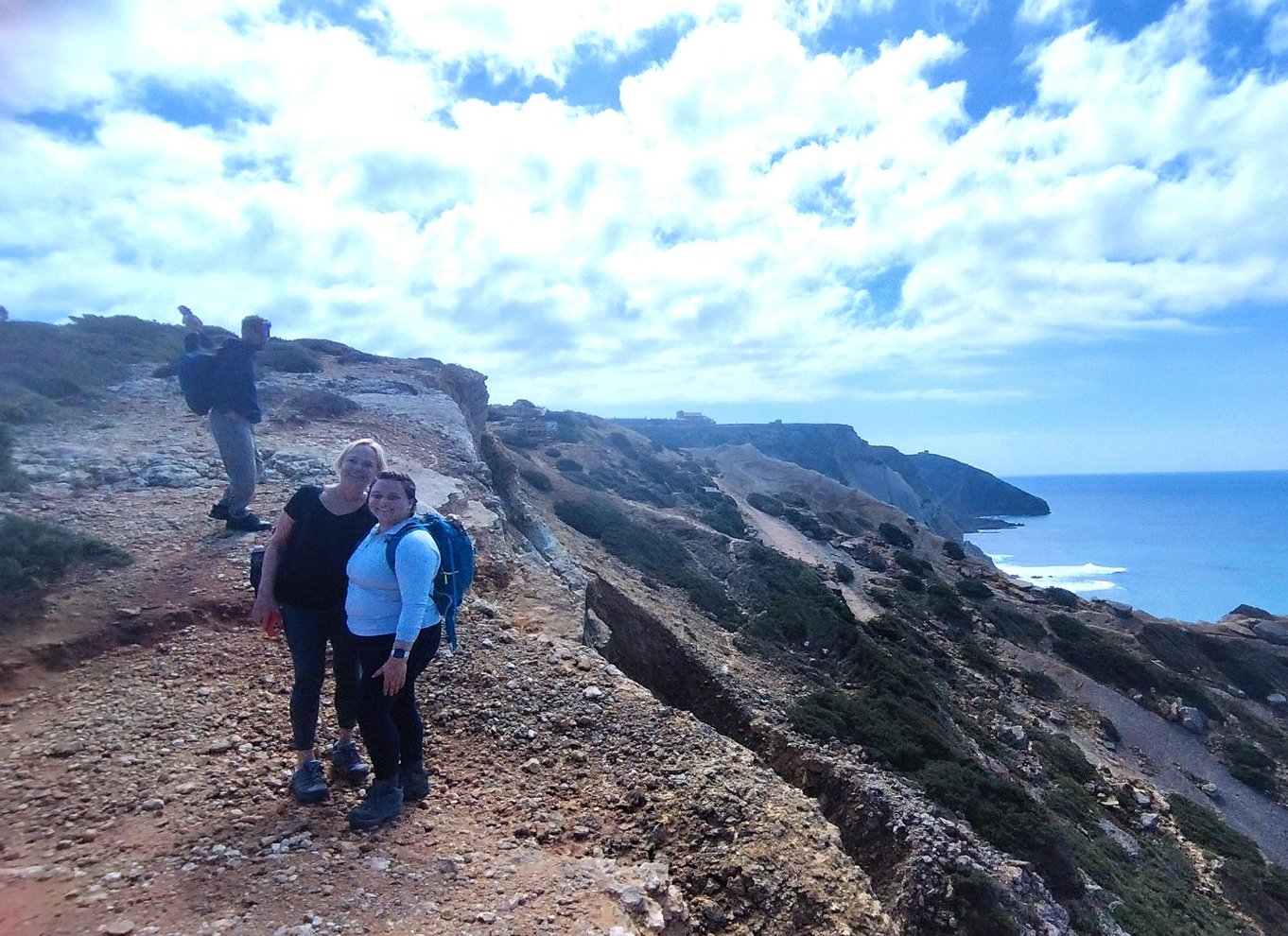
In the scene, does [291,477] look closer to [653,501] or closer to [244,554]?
[244,554]

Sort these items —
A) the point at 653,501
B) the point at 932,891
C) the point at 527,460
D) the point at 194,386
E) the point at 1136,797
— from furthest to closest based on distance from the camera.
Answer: the point at 653,501
the point at 527,460
the point at 1136,797
the point at 932,891
the point at 194,386

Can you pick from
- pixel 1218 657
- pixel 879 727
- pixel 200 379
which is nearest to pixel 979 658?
pixel 879 727

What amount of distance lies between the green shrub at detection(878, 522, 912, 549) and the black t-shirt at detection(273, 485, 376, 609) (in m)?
39.8

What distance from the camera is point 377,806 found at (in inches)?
153

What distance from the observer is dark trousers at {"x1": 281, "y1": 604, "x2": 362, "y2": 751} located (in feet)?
13.1

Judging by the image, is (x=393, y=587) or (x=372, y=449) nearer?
(x=393, y=587)

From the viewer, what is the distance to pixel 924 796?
34.9 ft

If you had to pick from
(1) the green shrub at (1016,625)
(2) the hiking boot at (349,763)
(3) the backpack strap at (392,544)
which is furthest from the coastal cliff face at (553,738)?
(1) the green shrub at (1016,625)

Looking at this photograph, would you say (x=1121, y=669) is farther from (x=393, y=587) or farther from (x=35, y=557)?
(x=35, y=557)

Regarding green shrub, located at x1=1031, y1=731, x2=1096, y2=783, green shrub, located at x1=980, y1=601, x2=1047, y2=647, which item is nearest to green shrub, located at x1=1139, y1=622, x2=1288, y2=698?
green shrub, located at x1=980, y1=601, x2=1047, y2=647

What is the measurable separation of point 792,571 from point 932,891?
53.0 ft

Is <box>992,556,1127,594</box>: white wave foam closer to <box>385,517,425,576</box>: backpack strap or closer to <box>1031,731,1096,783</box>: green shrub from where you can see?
<box>1031,731,1096,783</box>: green shrub

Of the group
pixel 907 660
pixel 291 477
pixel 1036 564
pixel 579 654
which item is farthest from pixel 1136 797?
pixel 1036 564

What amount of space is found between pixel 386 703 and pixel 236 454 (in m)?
4.89
